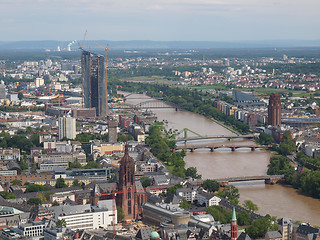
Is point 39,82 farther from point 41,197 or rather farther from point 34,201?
point 34,201

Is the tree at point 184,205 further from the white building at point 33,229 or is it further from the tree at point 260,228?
the white building at point 33,229

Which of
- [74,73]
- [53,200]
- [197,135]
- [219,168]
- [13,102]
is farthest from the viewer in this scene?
[74,73]

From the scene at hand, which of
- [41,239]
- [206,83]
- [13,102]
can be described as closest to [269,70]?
[206,83]

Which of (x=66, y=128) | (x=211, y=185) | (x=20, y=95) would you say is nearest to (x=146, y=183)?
(x=211, y=185)

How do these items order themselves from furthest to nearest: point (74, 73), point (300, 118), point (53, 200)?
point (74, 73) < point (300, 118) < point (53, 200)

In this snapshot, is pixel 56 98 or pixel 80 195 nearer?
pixel 80 195

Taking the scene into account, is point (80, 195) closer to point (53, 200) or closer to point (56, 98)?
point (53, 200)
